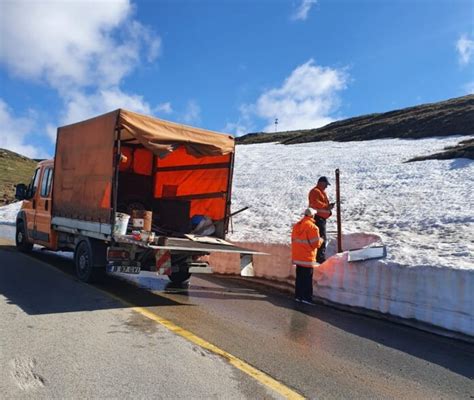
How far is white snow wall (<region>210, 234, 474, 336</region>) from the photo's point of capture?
677 centimetres

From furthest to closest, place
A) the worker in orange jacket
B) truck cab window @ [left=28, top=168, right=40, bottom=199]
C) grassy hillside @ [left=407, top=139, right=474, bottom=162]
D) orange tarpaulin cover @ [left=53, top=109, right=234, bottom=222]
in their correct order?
grassy hillside @ [left=407, top=139, right=474, bottom=162] → truck cab window @ [left=28, top=168, right=40, bottom=199] → the worker in orange jacket → orange tarpaulin cover @ [left=53, top=109, right=234, bottom=222]

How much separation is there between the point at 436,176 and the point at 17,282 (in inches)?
569

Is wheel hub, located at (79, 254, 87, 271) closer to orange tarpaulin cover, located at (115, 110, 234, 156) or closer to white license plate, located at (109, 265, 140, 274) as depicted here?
white license plate, located at (109, 265, 140, 274)

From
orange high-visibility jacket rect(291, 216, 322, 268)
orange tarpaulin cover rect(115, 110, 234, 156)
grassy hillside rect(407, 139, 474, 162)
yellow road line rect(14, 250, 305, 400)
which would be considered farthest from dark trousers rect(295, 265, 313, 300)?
grassy hillside rect(407, 139, 474, 162)

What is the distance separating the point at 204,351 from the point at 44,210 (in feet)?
25.3

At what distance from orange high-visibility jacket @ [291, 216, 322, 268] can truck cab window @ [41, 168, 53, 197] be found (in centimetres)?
610

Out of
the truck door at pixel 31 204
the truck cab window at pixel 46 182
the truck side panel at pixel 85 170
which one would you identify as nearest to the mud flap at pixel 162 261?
the truck side panel at pixel 85 170

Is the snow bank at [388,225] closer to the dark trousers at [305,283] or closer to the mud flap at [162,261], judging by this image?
the dark trousers at [305,283]

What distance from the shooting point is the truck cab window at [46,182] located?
11387 mm

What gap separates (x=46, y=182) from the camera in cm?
1151

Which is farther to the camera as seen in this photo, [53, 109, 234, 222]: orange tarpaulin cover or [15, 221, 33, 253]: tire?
[15, 221, 33, 253]: tire

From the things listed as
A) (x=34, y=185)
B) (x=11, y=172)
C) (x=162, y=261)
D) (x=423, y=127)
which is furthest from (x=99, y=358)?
(x=11, y=172)

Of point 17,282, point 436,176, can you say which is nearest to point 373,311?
point 17,282

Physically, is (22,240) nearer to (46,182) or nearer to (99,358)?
(46,182)
